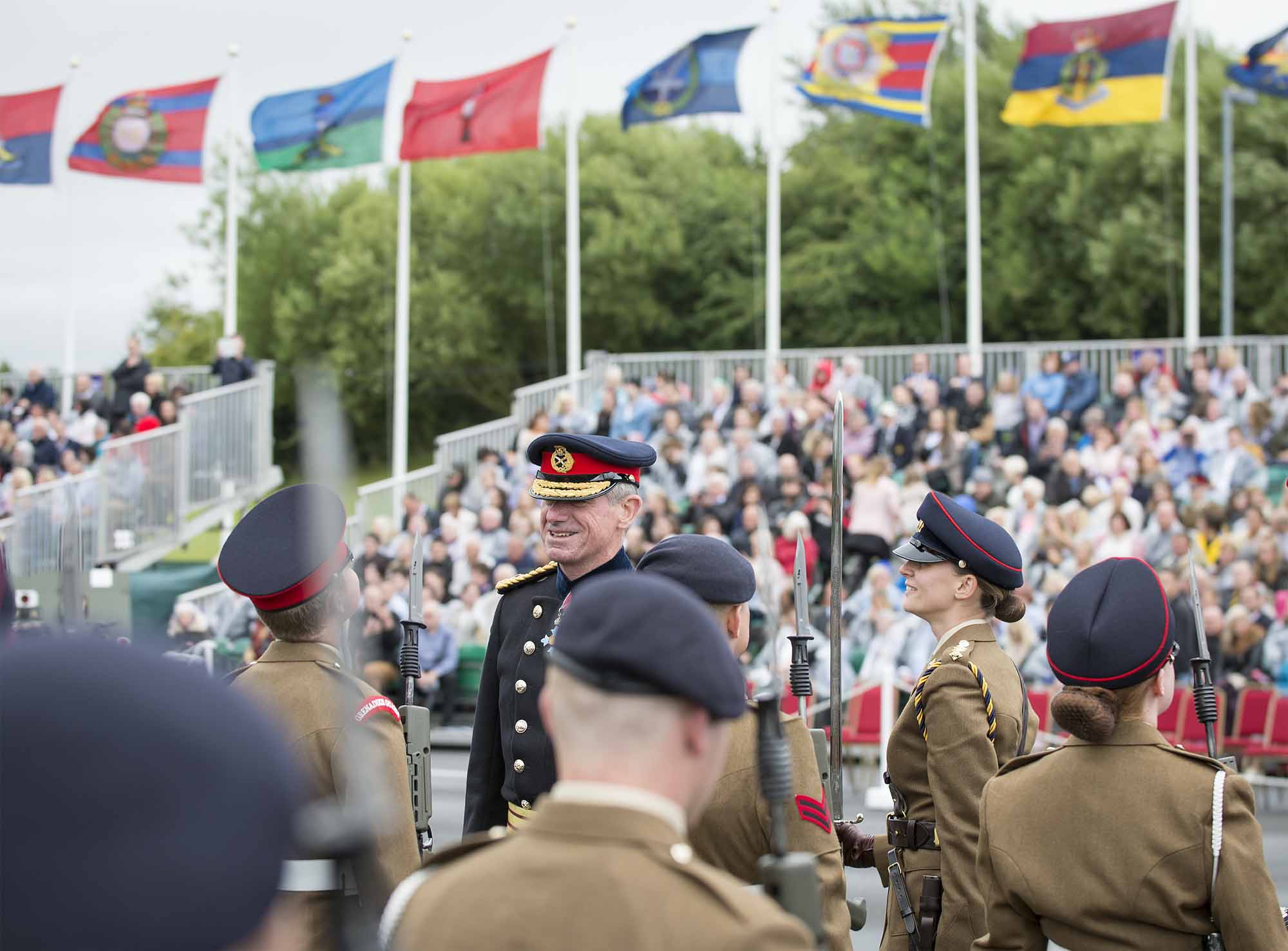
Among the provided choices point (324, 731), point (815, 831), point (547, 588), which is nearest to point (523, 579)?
point (547, 588)

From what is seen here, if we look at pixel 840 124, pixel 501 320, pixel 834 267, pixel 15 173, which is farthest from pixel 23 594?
pixel 501 320

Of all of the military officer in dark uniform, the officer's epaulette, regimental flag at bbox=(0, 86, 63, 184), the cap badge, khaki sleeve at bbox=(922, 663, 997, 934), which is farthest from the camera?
regimental flag at bbox=(0, 86, 63, 184)

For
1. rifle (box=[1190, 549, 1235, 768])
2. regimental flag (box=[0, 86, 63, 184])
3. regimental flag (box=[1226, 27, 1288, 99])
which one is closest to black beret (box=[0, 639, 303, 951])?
rifle (box=[1190, 549, 1235, 768])

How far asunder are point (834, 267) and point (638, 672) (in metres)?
44.3

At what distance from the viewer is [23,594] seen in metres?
9.40

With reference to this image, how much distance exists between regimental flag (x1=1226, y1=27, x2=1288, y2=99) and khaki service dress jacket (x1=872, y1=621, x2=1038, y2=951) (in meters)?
18.5

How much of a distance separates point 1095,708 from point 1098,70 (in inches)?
764

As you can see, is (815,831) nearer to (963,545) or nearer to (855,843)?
(855,843)

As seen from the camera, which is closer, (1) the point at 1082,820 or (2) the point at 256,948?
(2) the point at 256,948

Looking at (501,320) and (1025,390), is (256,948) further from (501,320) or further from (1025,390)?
(501,320)

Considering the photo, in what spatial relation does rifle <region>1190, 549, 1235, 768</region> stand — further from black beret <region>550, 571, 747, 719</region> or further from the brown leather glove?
black beret <region>550, 571, 747, 719</region>

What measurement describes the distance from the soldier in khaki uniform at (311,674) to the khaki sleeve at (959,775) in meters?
1.41

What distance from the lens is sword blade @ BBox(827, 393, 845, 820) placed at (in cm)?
455

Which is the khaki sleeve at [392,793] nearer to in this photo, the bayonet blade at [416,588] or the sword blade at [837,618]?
the bayonet blade at [416,588]
